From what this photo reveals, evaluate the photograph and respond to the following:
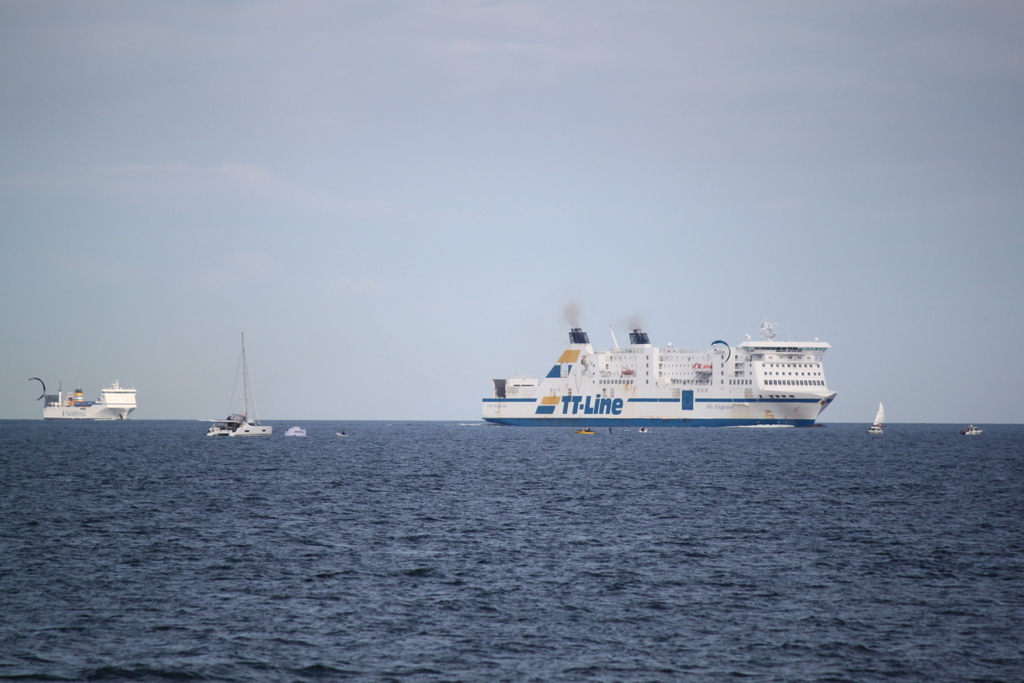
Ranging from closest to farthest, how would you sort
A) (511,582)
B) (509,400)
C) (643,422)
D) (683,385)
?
(511,582), (683,385), (643,422), (509,400)

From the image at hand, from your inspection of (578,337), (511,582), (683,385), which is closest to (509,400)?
(578,337)

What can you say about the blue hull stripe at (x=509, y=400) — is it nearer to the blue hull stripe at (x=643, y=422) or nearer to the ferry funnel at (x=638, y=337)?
the blue hull stripe at (x=643, y=422)

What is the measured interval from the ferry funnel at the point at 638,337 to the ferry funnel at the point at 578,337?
6.66 m

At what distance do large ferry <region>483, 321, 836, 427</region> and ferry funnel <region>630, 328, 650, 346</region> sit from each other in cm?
14

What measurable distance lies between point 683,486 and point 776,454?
31.1 meters

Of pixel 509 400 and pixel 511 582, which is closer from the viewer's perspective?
pixel 511 582

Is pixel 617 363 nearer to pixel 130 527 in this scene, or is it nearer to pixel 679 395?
pixel 679 395

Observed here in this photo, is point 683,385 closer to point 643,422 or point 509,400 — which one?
point 643,422

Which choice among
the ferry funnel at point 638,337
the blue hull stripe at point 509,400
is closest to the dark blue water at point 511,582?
the ferry funnel at point 638,337

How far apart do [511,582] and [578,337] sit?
325ft

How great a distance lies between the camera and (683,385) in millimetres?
113750

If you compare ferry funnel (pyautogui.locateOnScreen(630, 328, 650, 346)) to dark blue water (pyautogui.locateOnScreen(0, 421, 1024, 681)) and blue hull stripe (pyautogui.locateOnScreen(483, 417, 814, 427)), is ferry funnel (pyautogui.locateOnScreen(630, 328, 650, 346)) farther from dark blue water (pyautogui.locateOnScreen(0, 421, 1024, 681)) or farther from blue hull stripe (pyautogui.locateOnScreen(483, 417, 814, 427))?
dark blue water (pyautogui.locateOnScreen(0, 421, 1024, 681))

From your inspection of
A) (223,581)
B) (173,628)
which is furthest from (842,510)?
(173,628)

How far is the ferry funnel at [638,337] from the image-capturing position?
118 metres
